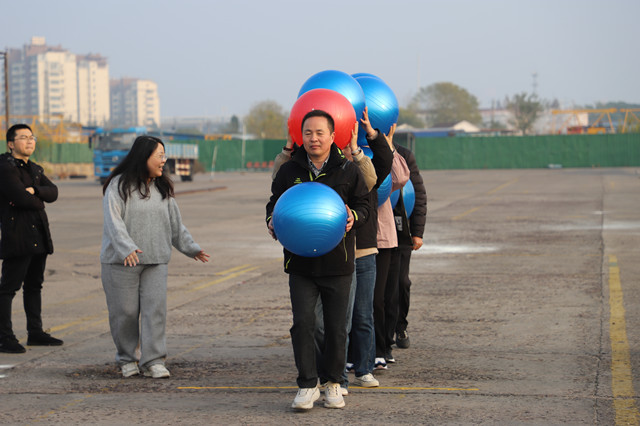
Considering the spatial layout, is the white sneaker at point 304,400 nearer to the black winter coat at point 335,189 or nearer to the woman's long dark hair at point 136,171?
the black winter coat at point 335,189

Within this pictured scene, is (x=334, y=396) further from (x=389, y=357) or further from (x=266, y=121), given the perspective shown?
(x=266, y=121)

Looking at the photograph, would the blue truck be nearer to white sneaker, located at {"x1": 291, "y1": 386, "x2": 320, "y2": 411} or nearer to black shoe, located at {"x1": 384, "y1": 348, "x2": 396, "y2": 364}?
black shoe, located at {"x1": 384, "y1": 348, "x2": 396, "y2": 364}

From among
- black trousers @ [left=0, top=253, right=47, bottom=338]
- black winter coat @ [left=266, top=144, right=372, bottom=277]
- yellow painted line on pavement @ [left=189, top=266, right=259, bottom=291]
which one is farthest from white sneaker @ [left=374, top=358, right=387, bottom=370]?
yellow painted line on pavement @ [left=189, top=266, right=259, bottom=291]

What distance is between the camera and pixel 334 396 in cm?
564

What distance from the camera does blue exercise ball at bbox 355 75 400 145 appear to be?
6.32 metres

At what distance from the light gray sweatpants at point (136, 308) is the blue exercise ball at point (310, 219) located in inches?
67.5

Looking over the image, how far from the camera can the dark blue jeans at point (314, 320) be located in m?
5.57

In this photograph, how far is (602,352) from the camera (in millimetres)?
7227

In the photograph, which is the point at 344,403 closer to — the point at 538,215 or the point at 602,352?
the point at 602,352

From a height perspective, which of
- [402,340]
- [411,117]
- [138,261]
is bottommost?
[402,340]

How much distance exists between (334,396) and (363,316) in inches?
25.7

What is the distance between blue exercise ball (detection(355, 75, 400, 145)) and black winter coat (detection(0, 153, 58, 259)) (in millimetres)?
3130

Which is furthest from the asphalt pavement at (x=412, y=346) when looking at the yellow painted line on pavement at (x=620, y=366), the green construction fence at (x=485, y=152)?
the green construction fence at (x=485, y=152)

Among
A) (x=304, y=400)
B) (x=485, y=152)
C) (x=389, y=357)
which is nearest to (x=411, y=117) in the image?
(x=485, y=152)
